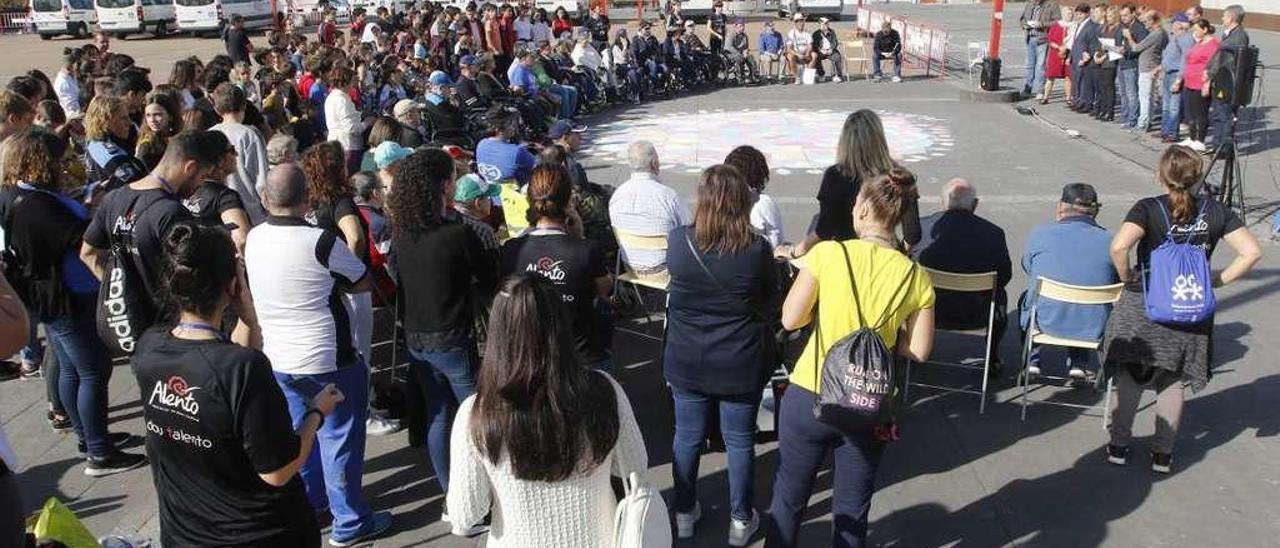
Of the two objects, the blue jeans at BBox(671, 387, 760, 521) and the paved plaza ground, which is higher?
the blue jeans at BBox(671, 387, 760, 521)

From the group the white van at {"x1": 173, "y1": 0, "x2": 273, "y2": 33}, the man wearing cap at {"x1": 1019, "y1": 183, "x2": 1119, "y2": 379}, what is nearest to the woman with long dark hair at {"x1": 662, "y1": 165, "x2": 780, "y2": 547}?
the man wearing cap at {"x1": 1019, "y1": 183, "x2": 1119, "y2": 379}

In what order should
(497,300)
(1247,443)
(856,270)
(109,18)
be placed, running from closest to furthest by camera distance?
(497,300)
(856,270)
(1247,443)
(109,18)

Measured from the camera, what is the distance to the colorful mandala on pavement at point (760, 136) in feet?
41.9

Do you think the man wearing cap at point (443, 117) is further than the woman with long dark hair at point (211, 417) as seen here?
Yes

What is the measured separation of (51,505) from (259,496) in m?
0.59

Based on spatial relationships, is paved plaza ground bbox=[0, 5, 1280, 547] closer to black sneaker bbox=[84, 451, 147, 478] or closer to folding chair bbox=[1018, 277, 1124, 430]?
black sneaker bbox=[84, 451, 147, 478]

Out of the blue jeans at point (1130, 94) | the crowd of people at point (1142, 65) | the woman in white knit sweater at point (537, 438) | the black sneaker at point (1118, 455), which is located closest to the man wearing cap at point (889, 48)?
the crowd of people at point (1142, 65)

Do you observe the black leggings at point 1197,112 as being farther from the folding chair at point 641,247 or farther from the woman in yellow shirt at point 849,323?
the woman in yellow shirt at point 849,323

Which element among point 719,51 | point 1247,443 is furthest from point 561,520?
point 719,51

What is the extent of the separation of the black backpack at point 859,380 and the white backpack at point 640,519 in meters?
0.98

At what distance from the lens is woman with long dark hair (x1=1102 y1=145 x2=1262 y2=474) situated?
4.55 m

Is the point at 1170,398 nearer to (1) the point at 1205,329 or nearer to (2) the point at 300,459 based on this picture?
(1) the point at 1205,329

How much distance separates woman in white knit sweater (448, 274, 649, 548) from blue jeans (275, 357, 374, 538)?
1.64 metres

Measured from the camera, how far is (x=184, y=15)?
32.0m
